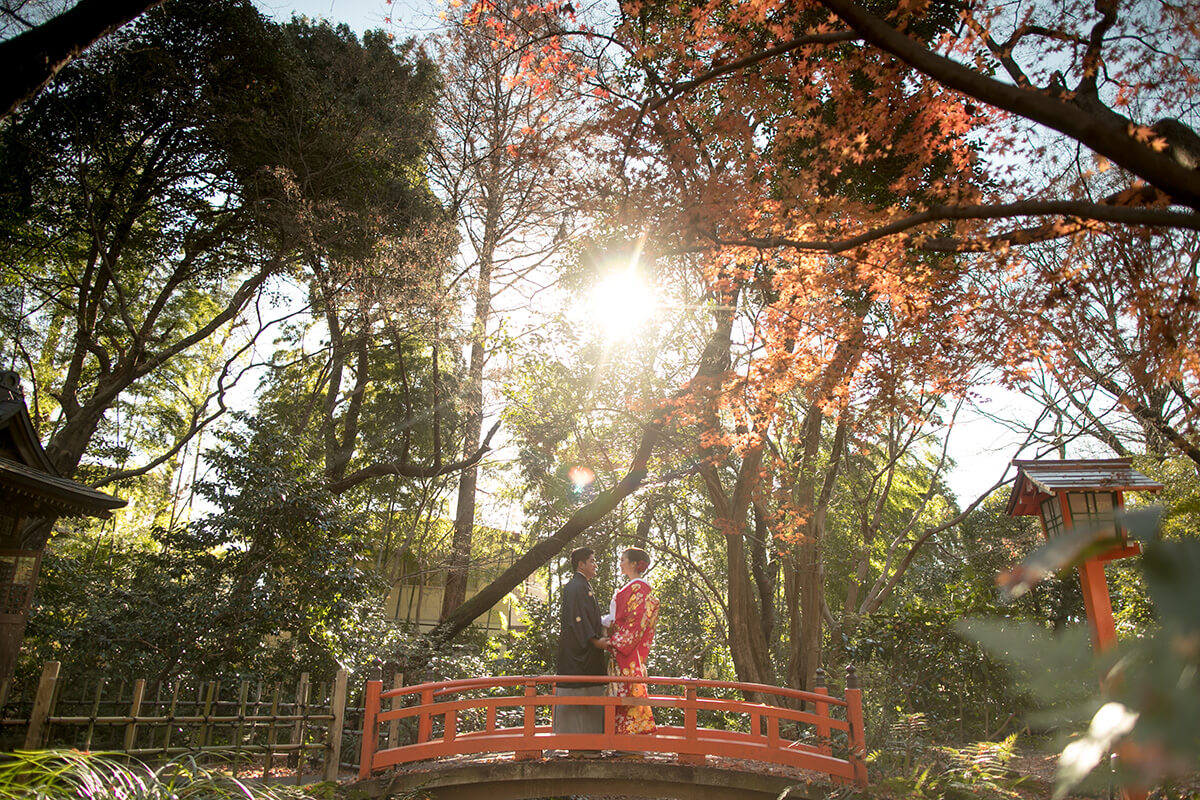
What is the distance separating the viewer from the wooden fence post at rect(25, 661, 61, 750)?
4539 millimetres

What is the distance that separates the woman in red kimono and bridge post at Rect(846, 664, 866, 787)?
70.9 inches

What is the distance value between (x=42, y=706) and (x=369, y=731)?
8.70 feet

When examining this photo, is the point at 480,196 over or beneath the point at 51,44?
over

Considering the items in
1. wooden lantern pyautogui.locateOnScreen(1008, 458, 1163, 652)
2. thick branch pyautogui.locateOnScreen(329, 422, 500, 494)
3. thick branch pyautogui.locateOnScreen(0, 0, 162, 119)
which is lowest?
wooden lantern pyautogui.locateOnScreen(1008, 458, 1163, 652)

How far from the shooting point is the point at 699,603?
616 inches

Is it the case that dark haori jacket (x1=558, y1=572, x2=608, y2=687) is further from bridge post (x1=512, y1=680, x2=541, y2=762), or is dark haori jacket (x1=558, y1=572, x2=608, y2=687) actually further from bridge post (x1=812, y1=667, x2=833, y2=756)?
bridge post (x1=812, y1=667, x2=833, y2=756)

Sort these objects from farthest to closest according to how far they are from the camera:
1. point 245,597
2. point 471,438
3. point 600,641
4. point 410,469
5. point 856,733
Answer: point 471,438, point 410,469, point 245,597, point 600,641, point 856,733

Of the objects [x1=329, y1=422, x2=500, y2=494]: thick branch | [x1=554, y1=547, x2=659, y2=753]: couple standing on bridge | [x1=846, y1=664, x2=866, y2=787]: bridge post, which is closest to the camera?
[x1=846, y1=664, x2=866, y2=787]: bridge post

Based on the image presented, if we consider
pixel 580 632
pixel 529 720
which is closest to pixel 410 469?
pixel 580 632

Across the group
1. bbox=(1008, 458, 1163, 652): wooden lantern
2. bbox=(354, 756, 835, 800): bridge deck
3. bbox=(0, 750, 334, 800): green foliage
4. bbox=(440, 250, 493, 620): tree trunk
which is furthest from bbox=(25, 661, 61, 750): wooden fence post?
bbox=(440, 250, 493, 620): tree trunk

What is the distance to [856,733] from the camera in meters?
6.48

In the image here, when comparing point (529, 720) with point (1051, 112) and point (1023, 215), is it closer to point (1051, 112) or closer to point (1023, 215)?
point (1023, 215)

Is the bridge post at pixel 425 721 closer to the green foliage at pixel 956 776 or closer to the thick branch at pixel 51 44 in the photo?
the green foliage at pixel 956 776

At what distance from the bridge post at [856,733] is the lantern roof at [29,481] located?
7.66m
